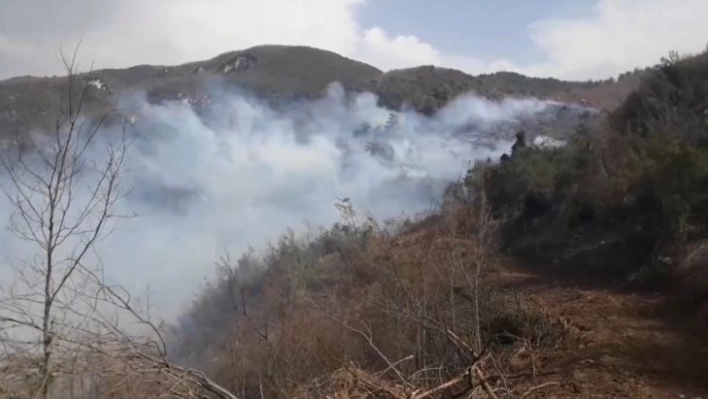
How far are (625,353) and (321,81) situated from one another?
60995mm

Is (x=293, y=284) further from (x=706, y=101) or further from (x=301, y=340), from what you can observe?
(x=706, y=101)

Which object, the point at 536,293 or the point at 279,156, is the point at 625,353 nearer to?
the point at 536,293

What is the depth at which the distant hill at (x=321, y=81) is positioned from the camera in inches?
2244

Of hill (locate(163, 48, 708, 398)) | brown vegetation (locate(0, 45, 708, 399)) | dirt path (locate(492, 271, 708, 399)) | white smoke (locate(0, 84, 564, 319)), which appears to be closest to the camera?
brown vegetation (locate(0, 45, 708, 399))

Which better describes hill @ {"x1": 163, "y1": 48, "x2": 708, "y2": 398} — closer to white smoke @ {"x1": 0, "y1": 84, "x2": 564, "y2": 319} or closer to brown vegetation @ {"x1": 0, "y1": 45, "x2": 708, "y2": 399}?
brown vegetation @ {"x1": 0, "y1": 45, "x2": 708, "y2": 399}

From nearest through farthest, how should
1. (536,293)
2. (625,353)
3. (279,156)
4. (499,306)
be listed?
(625,353) < (499,306) < (536,293) < (279,156)

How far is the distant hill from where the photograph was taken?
57000 millimetres

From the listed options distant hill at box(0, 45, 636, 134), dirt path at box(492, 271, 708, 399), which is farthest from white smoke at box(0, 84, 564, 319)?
dirt path at box(492, 271, 708, 399)

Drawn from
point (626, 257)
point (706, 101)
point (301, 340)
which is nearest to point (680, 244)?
point (626, 257)

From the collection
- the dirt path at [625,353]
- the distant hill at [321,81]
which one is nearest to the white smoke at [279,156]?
the distant hill at [321,81]

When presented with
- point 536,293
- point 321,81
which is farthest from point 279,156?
point 536,293

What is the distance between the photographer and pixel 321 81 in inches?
2657

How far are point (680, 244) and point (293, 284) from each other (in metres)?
8.29

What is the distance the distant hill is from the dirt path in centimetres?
4319
